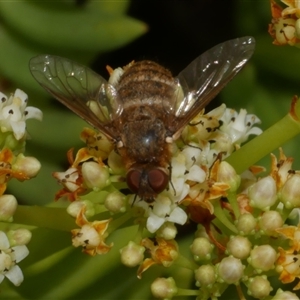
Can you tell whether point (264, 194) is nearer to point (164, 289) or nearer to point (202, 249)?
point (202, 249)

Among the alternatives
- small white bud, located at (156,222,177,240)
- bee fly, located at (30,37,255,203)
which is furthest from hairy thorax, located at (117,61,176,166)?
small white bud, located at (156,222,177,240)

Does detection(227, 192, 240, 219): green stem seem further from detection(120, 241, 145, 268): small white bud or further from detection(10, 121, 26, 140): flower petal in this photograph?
detection(10, 121, 26, 140): flower petal

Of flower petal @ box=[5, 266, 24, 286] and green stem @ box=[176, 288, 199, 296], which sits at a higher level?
flower petal @ box=[5, 266, 24, 286]

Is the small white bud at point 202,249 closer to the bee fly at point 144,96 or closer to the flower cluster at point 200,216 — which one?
the flower cluster at point 200,216

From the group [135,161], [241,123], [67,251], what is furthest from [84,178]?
[241,123]

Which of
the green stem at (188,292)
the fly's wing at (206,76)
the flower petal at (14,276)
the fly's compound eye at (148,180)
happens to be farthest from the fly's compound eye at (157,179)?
the flower petal at (14,276)

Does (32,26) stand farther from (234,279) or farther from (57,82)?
(234,279)

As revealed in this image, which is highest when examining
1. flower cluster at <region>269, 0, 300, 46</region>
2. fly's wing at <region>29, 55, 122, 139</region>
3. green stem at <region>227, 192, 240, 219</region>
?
flower cluster at <region>269, 0, 300, 46</region>
